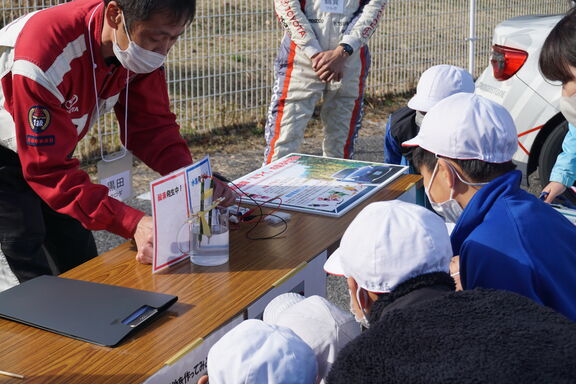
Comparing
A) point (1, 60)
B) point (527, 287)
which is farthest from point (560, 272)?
point (1, 60)

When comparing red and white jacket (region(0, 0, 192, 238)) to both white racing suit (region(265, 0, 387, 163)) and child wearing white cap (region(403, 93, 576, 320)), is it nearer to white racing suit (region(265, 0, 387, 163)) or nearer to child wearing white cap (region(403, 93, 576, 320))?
child wearing white cap (region(403, 93, 576, 320))

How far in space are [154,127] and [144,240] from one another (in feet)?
2.19

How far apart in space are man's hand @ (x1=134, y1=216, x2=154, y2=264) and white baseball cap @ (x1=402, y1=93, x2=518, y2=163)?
0.88 m

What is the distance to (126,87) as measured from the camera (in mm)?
2617

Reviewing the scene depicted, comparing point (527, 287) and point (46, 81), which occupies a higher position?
point (46, 81)

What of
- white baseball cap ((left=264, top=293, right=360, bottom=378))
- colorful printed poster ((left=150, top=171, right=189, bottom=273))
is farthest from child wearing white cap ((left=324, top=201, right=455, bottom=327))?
colorful printed poster ((left=150, top=171, right=189, bottom=273))

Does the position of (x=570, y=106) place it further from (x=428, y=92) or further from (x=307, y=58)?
(x=307, y=58)

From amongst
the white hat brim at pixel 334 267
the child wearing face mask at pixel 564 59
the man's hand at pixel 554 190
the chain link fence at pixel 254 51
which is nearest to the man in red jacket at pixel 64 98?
the white hat brim at pixel 334 267

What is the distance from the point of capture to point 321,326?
5.63 feet

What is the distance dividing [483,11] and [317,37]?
4.14m

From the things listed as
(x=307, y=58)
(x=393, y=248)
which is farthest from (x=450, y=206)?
(x=307, y=58)

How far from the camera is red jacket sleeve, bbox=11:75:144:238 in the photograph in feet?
7.13

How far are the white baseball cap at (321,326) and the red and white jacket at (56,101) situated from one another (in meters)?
0.74

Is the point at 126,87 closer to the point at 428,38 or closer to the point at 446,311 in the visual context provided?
the point at 446,311
